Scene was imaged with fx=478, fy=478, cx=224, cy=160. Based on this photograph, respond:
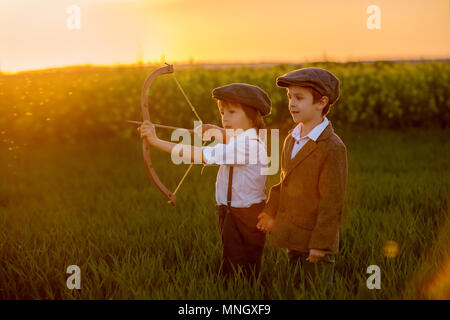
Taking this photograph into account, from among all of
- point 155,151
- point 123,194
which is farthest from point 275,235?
point 155,151

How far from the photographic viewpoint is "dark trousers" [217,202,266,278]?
3.20 meters

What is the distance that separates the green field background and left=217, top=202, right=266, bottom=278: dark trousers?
0.14 meters

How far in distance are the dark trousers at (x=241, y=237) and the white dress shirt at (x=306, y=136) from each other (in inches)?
18.1

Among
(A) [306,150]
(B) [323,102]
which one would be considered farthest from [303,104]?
(A) [306,150]

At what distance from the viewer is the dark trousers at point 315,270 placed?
121 inches

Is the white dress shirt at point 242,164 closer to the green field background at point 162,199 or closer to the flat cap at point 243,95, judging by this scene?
the flat cap at point 243,95

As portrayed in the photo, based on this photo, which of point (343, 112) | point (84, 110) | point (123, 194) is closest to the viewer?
point (123, 194)

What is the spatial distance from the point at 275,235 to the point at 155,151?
25.1 ft

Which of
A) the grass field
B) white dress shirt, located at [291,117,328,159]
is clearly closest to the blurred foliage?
the grass field

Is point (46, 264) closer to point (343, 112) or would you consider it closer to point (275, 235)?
point (275, 235)

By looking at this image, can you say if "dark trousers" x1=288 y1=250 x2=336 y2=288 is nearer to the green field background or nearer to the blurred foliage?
the green field background

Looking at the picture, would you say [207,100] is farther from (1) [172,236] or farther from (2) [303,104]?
(2) [303,104]

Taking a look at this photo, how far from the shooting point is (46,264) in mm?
3742

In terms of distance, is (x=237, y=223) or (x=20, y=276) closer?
(x=237, y=223)
